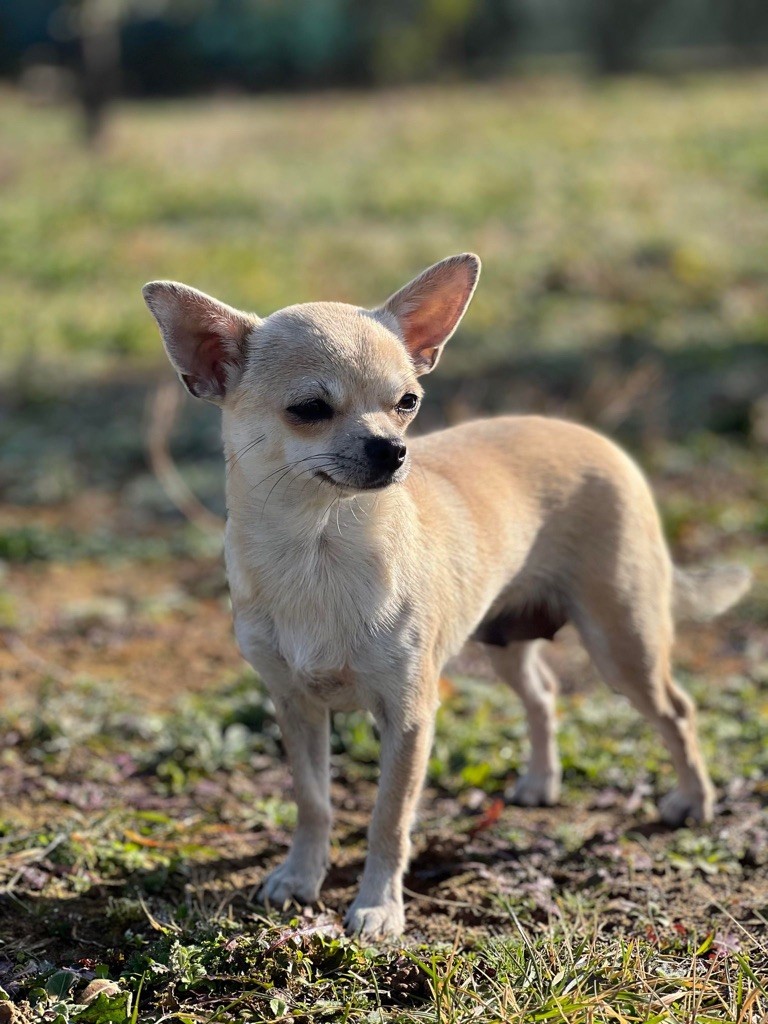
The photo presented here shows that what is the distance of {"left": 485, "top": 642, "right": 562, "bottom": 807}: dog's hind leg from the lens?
4.42 m

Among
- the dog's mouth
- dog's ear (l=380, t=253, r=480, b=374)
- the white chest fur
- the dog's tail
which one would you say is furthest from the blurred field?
dog's ear (l=380, t=253, r=480, b=374)

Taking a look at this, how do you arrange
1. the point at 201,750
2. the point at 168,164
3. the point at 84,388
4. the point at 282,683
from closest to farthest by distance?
the point at 282,683
the point at 201,750
the point at 84,388
the point at 168,164

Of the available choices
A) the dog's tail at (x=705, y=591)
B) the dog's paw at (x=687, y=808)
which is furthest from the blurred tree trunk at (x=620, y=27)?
the dog's paw at (x=687, y=808)

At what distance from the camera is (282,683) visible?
3.54 metres


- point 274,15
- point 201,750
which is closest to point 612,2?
point 274,15

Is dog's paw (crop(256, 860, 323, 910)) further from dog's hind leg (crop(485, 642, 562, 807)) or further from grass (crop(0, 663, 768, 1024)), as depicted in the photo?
dog's hind leg (crop(485, 642, 562, 807))

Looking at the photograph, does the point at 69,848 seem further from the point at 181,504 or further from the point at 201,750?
the point at 181,504

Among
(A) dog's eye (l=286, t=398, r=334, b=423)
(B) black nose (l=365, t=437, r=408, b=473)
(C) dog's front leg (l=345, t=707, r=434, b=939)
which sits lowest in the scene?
(C) dog's front leg (l=345, t=707, r=434, b=939)

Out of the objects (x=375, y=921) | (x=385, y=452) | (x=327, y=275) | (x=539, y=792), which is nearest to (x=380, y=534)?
(x=385, y=452)

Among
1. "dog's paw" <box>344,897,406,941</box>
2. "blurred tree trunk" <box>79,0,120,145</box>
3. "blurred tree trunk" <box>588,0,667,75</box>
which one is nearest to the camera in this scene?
"dog's paw" <box>344,897,406,941</box>

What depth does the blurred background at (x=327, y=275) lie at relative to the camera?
6805mm

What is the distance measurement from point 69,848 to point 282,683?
3.16ft

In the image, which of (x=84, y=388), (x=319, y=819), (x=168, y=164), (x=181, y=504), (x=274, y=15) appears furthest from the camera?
(x=274, y=15)

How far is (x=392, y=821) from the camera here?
3.53 metres
